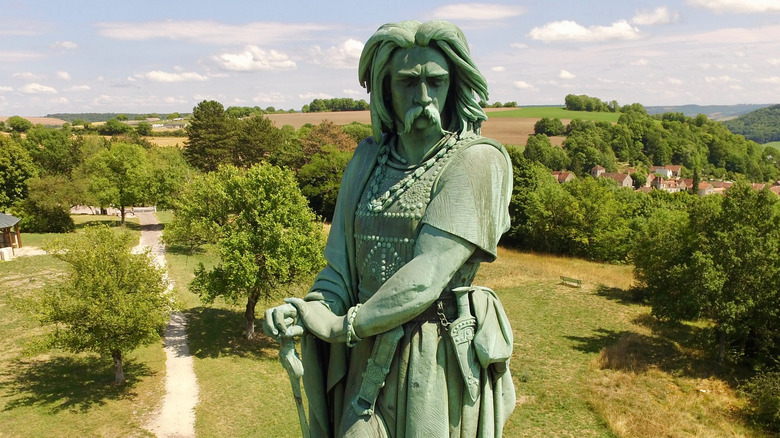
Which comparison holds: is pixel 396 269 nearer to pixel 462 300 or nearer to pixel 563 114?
pixel 462 300

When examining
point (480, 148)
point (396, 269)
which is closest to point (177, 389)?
point (396, 269)

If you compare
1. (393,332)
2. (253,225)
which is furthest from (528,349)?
(393,332)

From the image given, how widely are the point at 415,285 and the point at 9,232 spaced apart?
4697cm

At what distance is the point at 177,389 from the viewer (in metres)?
21.4

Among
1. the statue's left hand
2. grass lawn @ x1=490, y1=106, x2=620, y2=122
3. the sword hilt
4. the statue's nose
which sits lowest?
the statue's left hand

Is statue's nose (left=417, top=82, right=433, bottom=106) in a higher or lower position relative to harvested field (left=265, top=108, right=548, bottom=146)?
lower

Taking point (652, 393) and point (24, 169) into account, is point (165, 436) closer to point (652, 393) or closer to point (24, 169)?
point (652, 393)

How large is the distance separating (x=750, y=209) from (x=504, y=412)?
23.5m

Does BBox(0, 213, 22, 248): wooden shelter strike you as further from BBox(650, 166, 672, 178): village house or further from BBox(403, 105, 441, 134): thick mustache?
BBox(650, 166, 672, 178): village house

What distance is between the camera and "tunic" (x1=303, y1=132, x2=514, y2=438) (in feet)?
13.5

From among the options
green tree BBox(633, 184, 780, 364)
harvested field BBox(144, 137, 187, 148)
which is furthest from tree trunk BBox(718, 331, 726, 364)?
harvested field BBox(144, 137, 187, 148)

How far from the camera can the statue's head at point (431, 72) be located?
4168 mm

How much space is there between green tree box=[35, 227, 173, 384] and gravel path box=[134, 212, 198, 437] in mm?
2136

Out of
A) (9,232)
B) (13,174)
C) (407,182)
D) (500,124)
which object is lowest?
(9,232)
